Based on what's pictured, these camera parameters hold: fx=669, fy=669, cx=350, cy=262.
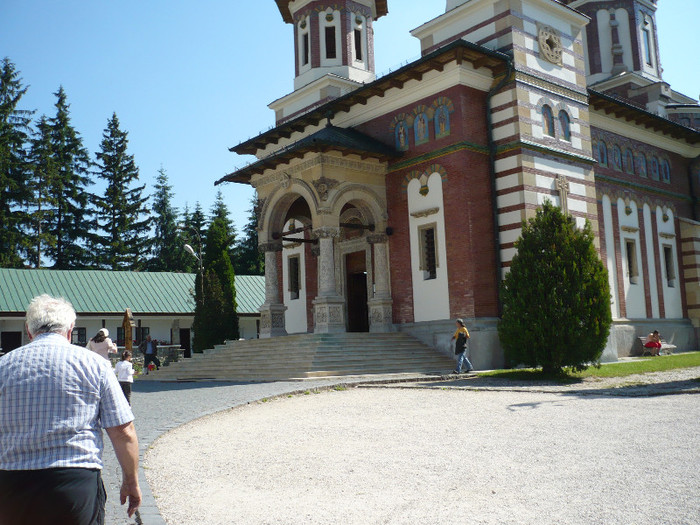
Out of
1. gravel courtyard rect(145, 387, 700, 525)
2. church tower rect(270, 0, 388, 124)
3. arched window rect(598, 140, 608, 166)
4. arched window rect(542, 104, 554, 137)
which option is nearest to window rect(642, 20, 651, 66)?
arched window rect(598, 140, 608, 166)

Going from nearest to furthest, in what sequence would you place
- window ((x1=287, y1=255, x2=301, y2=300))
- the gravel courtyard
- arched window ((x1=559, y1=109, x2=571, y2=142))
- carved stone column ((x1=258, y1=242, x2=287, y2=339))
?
the gravel courtyard < arched window ((x1=559, y1=109, x2=571, y2=142)) < carved stone column ((x1=258, y1=242, x2=287, y2=339)) < window ((x1=287, y1=255, x2=301, y2=300))

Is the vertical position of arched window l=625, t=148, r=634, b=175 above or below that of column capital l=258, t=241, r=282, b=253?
above

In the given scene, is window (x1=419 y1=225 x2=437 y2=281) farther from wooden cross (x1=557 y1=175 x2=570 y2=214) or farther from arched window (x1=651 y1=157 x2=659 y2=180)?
arched window (x1=651 y1=157 x2=659 y2=180)

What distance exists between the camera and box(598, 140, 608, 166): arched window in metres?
25.5

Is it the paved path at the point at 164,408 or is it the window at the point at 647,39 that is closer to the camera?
the paved path at the point at 164,408

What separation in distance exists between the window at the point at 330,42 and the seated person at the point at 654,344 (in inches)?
666

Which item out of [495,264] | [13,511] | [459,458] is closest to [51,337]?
[13,511]

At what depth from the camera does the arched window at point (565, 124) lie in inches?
882

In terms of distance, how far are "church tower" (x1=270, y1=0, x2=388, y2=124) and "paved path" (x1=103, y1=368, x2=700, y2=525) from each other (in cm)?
1432

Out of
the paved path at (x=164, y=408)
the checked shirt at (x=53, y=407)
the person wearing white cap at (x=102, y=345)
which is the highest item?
the person wearing white cap at (x=102, y=345)

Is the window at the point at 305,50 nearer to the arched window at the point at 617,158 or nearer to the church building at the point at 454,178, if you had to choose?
the church building at the point at 454,178

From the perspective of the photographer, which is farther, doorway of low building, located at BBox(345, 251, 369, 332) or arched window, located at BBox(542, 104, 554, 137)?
doorway of low building, located at BBox(345, 251, 369, 332)

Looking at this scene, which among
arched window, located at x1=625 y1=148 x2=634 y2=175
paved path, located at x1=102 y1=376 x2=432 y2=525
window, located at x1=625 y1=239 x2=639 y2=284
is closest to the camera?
paved path, located at x1=102 y1=376 x2=432 y2=525

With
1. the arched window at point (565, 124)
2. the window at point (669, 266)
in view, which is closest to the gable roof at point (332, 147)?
the arched window at point (565, 124)
